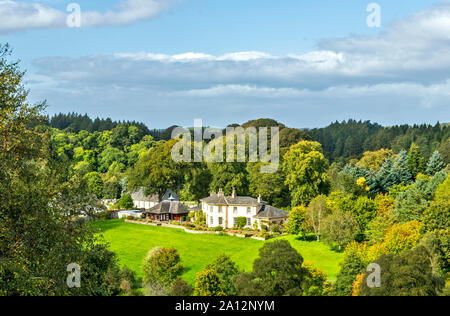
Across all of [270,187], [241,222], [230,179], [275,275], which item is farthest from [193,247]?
[275,275]

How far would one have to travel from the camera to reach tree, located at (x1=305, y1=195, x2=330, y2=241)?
4375 centimetres

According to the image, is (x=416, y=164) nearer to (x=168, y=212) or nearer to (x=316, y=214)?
(x=316, y=214)

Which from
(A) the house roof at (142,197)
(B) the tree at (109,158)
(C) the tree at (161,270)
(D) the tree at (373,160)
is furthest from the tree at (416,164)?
(B) the tree at (109,158)

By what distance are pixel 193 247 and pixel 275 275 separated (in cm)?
2072

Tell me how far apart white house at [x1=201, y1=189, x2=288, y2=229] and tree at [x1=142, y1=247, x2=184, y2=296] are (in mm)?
18318

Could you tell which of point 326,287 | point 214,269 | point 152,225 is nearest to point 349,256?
point 326,287

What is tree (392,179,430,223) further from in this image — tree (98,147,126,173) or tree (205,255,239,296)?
tree (98,147,126,173)

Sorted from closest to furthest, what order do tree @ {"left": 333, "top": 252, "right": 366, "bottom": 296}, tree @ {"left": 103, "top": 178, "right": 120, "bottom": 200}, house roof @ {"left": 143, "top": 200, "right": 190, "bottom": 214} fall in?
tree @ {"left": 333, "top": 252, "right": 366, "bottom": 296} < house roof @ {"left": 143, "top": 200, "right": 190, "bottom": 214} < tree @ {"left": 103, "top": 178, "right": 120, "bottom": 200}

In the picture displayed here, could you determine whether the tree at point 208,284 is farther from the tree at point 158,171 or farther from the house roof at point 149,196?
the house roof at point 149,196

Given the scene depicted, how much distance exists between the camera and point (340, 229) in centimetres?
3906

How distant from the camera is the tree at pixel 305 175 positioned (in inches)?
2046

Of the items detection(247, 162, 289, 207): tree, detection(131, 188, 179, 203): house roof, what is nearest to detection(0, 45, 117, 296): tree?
detection(247, 162, 289, 207): tree
